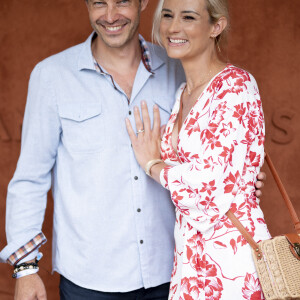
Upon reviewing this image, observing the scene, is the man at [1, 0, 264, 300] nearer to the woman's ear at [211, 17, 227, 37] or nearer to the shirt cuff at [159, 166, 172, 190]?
the shirt cuff at [159, 166, 172, 190]

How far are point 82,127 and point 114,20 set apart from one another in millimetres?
445

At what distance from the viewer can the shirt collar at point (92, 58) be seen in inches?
89.4

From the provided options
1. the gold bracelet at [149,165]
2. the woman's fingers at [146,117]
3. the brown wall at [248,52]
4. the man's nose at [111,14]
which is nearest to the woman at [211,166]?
the gold bracelet at [149,165]

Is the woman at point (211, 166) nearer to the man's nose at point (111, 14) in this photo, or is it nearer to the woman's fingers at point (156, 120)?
the woman's fingers at point (156, 120)

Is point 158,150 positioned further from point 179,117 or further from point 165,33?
point 165,33

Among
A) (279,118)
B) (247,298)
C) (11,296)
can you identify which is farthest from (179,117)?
(11,296)

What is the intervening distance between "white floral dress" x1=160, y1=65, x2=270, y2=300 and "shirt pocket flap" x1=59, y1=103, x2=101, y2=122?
384mm

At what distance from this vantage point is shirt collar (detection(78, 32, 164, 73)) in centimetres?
227

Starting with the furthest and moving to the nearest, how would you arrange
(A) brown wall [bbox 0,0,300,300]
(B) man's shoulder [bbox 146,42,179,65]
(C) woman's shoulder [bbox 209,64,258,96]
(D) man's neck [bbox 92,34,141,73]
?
1. (A) brown wall [bbox 0,0,300,300]
2. (B) man's shoulder [bbox 146,42,179,65]
3. (D) man's neck [bbox 92,34,141,73]
4. (C) woman's shoulder [bbox 209,64,258,96]

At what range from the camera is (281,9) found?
3434 millimetres

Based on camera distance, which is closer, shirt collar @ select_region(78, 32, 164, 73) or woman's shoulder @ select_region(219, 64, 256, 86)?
woman's shoulder @ select_region(219, 64, 256, 86)

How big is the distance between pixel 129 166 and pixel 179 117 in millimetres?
277

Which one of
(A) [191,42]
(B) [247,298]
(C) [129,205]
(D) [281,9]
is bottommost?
(B) [247,298]

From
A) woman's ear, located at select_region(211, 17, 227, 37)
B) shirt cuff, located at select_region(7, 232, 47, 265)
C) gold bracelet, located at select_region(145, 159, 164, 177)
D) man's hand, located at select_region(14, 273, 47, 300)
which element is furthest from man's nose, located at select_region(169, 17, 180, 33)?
man's hand, located at select_region(14, 273, 47, 300)
